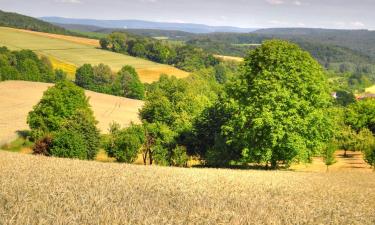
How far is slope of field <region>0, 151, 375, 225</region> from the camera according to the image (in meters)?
11.3

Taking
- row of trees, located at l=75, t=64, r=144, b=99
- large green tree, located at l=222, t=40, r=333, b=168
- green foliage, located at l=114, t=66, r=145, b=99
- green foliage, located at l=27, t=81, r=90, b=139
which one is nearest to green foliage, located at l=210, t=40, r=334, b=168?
large green tree, located at l=222, t=40, r=333, b=168

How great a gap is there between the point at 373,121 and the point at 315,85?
47.7m

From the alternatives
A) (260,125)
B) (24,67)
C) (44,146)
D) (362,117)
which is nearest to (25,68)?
(24,67)

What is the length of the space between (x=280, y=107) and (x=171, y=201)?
A: 24.1m

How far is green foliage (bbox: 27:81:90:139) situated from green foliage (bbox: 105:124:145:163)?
38.7ft

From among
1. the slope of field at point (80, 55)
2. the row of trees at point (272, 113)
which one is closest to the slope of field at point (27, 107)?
the row of trees at point (272, 113)

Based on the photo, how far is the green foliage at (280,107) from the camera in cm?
3759

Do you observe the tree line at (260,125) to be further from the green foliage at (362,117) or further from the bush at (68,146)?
the green foliage at (362,117)

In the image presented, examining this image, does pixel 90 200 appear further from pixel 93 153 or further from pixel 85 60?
pixel 85 60

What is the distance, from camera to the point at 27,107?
86750mm

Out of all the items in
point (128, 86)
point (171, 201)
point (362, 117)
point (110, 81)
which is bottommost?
point (110, 81)

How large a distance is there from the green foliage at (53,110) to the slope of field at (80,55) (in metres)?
90.1

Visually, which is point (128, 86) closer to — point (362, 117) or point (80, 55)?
point (80, 55)

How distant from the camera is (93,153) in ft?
163
